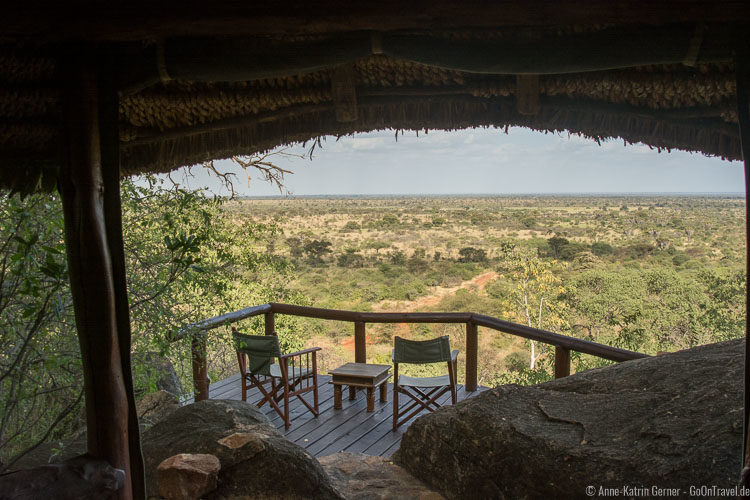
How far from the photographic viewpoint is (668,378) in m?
2.21

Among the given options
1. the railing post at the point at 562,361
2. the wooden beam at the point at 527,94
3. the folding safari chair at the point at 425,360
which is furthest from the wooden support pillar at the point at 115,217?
the railing post at the point at 562,361

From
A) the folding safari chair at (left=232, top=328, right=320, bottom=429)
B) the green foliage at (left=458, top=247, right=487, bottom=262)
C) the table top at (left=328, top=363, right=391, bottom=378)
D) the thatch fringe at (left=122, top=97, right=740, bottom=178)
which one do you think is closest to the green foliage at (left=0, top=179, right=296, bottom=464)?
the folding safari chair at (left=232, top=328, right=320, bottom=429)

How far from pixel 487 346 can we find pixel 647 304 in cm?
443

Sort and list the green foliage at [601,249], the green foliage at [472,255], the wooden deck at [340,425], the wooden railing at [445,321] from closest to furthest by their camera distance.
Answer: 1. the wooden railing at [445,321]
2. the wooden deck at [340,425]
3. the green foliage at [601,249]
4. the green foliage at [472,255]

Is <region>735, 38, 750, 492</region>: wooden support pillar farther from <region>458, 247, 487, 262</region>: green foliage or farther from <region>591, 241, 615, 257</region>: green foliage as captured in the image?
<region>458, 247, 487, 262</region>: green foliage

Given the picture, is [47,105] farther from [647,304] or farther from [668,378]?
[647,304]

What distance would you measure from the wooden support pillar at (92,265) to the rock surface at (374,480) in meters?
1.05

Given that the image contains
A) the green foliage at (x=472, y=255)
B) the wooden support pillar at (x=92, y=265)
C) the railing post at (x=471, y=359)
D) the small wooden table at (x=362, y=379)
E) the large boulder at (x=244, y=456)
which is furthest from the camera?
the green foliage at (x=472, y=255)

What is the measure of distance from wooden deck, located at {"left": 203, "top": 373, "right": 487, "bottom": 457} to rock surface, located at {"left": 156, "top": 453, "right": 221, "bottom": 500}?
4.42 ft

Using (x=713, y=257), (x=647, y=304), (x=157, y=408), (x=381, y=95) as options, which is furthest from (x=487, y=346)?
(x=381, y=95)

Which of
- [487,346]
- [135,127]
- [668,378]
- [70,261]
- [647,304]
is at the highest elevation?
[135,127]

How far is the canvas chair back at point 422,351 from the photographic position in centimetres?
379

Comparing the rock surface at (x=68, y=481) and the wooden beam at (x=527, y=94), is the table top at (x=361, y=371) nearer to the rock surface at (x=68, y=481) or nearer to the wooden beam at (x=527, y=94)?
the rock surface at (x=68, y=481)

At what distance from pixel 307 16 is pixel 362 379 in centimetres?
291
